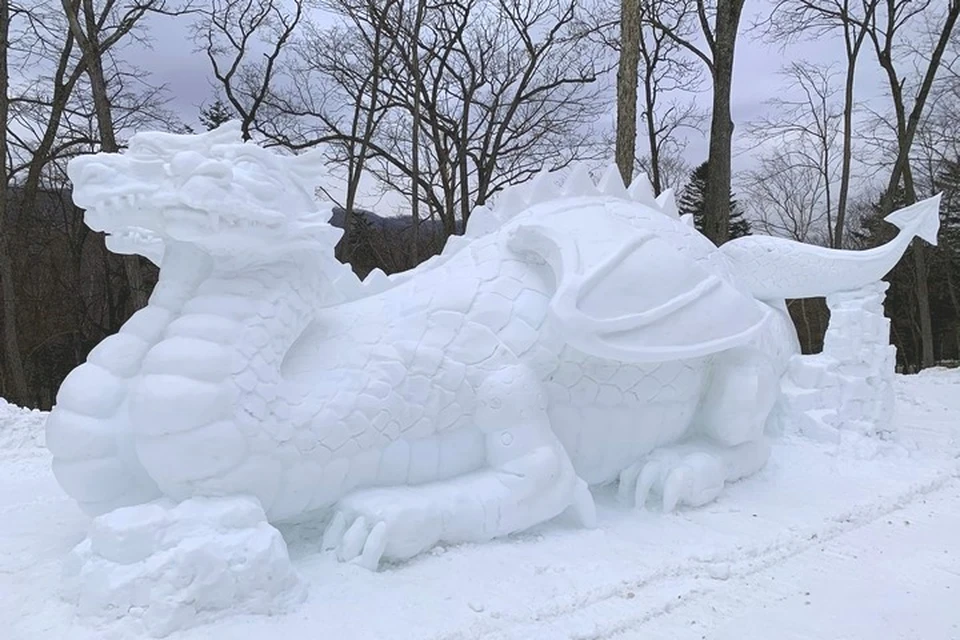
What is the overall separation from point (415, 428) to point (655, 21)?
34.8ft

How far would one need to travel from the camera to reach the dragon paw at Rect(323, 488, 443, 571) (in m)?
2.17

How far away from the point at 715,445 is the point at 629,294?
0.89 meters

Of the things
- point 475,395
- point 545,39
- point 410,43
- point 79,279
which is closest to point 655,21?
point 545,39

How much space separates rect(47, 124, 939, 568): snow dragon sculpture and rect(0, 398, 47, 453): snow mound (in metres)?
2.39

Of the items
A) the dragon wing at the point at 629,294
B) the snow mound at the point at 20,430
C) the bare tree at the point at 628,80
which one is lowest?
the snow mound at the point at 20,430

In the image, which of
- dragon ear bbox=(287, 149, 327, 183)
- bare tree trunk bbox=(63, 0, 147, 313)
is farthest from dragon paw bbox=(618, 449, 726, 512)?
bare tree trunk bbox=(63, 0, 147, 313)

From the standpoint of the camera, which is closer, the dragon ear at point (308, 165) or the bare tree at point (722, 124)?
the dragon ear at point (308, 165)

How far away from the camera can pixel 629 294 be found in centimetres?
271

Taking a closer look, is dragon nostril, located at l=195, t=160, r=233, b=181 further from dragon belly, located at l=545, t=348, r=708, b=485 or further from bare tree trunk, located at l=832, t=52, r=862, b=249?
bare tree trunk, located at l=832, t=52, r=862, b=249

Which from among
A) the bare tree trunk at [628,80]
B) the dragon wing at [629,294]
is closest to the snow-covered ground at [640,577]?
the dragon wing at [629,294]

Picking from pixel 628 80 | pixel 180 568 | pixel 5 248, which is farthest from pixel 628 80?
pixel 5 248

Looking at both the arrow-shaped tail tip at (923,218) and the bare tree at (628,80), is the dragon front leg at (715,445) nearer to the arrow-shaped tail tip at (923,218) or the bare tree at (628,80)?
the arrow-shaped tail tip at (923,218)

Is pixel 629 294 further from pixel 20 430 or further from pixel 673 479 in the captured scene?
pixel 20 430

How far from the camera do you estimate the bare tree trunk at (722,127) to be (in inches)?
349
